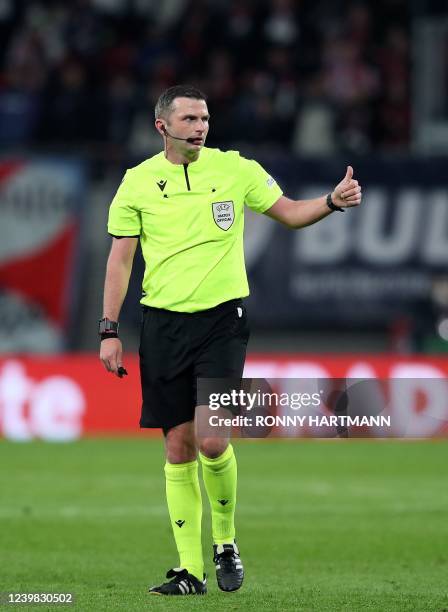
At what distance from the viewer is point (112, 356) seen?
6871mm

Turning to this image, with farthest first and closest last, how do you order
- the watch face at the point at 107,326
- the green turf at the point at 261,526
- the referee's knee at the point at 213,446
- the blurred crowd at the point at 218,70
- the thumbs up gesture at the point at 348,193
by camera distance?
1. the blurred crowd at the point at 218,70
2. the green turf at the point at 261,526
3. the watch face at the point at 107,326
4. the referee's knee at the point at 213,446
5. the thumbs up gesture at the point at 348,193

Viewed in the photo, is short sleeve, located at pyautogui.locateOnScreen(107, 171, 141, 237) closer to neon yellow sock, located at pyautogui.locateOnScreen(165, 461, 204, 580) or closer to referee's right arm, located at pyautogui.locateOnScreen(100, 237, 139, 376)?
referee's right arm, located at pyautogui.locateOnScreen(100, 237, 139, 376)

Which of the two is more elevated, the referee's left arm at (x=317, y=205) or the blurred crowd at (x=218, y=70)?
the blurred crowd at (x=218, y=70)

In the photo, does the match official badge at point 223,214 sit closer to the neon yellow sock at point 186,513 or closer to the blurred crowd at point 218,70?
the neon yellow sock at point 186,513

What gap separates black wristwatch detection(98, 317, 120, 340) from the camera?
6.94m

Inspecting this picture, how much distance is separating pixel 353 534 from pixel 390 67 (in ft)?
35.7

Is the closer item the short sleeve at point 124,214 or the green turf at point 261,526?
the short sleeve at point 124,214

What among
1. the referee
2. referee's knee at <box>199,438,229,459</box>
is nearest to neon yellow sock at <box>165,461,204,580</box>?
the referee

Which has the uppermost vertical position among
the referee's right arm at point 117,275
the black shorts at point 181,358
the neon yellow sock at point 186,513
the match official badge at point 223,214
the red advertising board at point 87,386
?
the match official badge at point 223,214

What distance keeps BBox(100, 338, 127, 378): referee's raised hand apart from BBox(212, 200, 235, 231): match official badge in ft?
2.33

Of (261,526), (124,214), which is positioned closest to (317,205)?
(124,214)

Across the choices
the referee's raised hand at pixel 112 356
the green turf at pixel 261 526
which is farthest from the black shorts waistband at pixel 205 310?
the green turf at pixel 261 526

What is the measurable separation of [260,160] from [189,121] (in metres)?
12.1

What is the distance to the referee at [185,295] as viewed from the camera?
22.8ft
